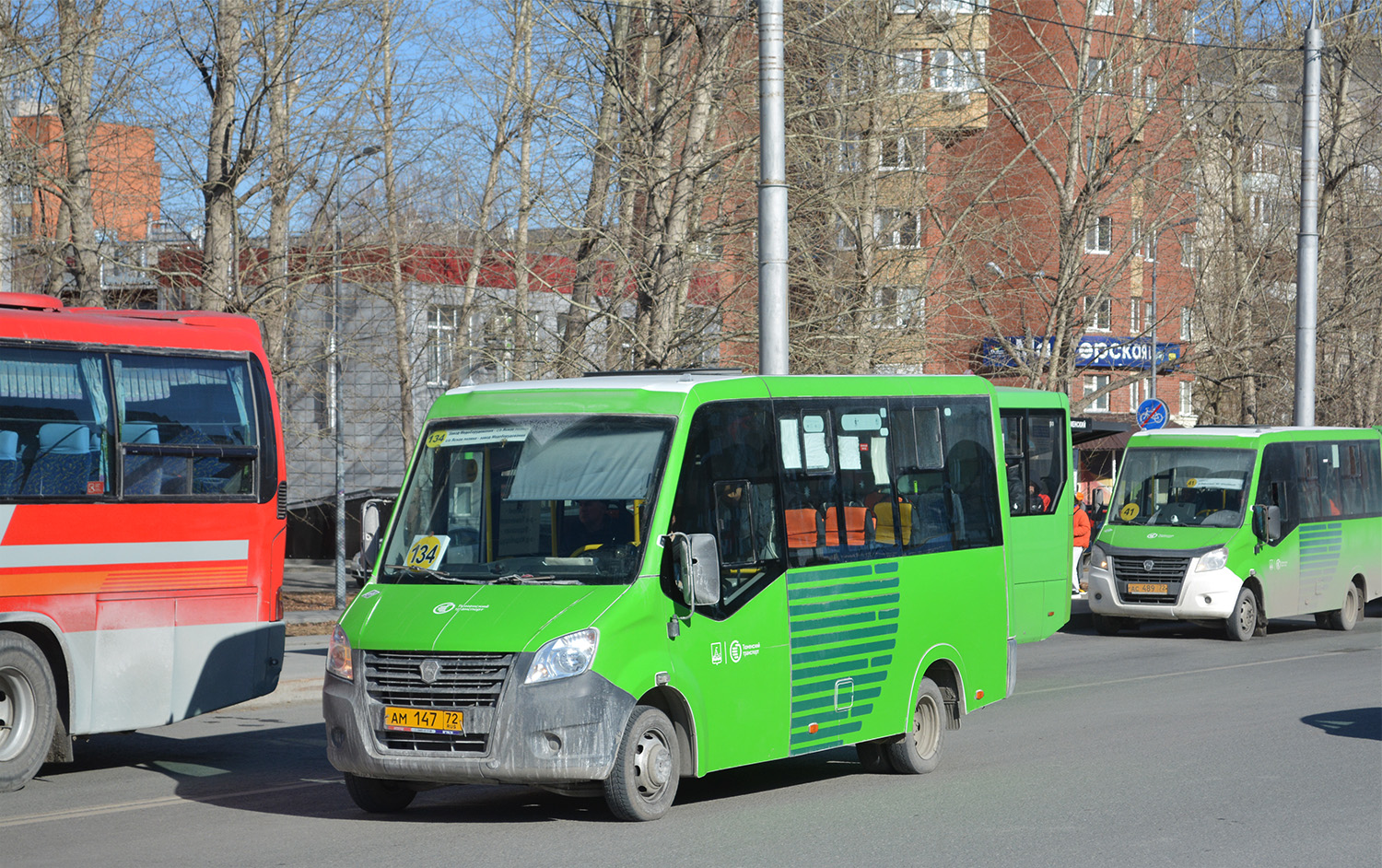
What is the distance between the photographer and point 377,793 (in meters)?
9.03

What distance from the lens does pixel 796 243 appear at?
23047 millimetres

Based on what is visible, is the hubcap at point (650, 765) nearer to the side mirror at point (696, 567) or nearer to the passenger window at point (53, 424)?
the side mirror at point (696, 567)

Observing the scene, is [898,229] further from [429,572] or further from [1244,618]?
[429,572]

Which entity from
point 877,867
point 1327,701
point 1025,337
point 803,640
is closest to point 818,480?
point 803,640

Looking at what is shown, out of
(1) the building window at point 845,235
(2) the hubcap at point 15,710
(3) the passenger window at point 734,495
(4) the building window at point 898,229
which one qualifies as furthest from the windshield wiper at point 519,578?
(4) the building window at point 898,229

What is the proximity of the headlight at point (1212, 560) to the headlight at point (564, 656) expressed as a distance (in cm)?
1443

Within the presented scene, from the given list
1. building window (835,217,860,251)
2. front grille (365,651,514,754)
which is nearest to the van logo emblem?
front grille (365,651,514,754)

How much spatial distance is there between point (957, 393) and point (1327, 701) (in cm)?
539

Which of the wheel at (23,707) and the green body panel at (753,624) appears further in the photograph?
the wheel at (23,707)

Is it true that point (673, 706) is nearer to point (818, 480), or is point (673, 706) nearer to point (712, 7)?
point (818, 480)

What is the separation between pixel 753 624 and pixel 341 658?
89.8 inches

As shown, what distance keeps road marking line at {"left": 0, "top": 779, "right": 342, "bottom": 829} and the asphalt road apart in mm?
26

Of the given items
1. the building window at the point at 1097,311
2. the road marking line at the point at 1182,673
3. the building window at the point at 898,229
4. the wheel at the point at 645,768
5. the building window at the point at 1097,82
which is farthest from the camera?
the building window at the point at 1097,311

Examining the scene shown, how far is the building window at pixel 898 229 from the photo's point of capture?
26.4 m
